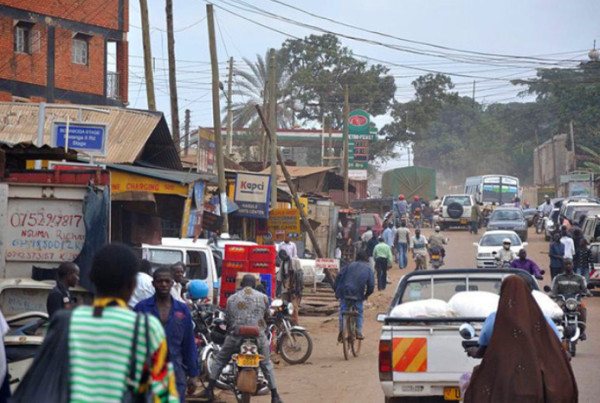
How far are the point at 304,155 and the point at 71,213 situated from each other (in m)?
69.1

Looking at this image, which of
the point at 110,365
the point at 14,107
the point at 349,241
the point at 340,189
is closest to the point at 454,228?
the point at 340,189

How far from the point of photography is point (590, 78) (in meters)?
75.7

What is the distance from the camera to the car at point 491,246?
33241mm

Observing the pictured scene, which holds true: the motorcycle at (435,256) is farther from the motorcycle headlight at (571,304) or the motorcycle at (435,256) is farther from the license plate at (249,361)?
the license plate at (249,361)

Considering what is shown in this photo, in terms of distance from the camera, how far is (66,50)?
34.1m

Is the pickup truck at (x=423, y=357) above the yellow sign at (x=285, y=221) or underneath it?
underneath

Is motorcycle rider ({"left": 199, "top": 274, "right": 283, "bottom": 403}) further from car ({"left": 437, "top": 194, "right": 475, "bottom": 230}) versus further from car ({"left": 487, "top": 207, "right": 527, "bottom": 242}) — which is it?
car ({"left": 437, "top": 194, "right": 475, "bottom": 230})

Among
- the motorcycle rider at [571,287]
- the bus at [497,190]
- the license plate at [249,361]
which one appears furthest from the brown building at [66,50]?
the bus at [497,190]

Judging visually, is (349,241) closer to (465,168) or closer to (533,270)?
(533,270)

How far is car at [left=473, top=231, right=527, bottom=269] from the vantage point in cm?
3324

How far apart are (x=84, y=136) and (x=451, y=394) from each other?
895cm

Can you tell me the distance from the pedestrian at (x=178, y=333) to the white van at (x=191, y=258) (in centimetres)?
851

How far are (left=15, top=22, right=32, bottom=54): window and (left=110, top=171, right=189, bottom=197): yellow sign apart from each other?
15746mm

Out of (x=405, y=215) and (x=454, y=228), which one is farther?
(x=454, y=228)
